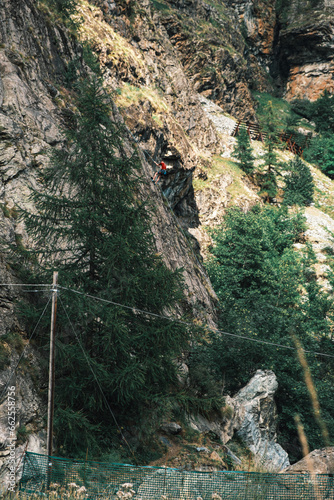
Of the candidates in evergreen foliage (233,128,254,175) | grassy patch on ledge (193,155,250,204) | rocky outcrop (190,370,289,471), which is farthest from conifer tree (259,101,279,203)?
rocky outcrop (190,370,289,471)

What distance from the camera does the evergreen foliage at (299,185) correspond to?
44991mm

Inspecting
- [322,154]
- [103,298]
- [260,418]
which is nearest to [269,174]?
[322,154]

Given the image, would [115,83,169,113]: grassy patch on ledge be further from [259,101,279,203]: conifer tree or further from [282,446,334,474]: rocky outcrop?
[282,446,334,474]: rocky outcrop

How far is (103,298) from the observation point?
31.7 ft

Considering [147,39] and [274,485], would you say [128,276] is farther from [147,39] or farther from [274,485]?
[147,39]

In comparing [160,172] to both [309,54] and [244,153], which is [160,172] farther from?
[309,54]

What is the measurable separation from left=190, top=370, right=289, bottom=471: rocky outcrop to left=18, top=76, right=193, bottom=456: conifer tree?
311 cm

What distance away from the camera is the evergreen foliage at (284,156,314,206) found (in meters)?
45.0

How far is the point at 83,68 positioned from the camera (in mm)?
21000

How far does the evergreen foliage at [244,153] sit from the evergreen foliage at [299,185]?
497 cm

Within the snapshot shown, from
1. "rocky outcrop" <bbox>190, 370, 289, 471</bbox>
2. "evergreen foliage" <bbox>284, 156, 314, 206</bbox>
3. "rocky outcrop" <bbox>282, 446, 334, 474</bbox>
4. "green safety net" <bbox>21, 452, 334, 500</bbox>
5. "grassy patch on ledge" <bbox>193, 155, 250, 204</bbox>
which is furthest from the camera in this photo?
"evergreen foliage" <bbox>284, 156, 314, 206</bbox>

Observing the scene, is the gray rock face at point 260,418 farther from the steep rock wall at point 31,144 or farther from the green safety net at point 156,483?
the green safety net at point 156,483

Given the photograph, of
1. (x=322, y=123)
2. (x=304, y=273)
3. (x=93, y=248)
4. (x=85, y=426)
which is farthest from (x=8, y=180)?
(x=322, y=123)

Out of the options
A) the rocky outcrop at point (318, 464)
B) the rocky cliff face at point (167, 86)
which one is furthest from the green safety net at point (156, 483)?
the rocky outcrop at point (318, 464)
